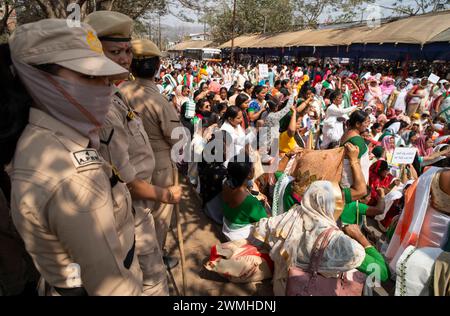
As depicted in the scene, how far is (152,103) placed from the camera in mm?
2182

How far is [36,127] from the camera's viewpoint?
94 cm

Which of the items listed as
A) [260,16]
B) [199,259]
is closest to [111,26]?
[199,259]

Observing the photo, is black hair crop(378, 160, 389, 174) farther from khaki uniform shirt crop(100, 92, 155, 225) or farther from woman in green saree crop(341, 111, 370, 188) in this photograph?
khaki uniform shirt crop(100, 92, 155, 225)

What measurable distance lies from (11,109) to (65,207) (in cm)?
35

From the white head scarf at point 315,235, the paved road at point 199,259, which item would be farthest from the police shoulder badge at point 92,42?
the paved road at point 199,259

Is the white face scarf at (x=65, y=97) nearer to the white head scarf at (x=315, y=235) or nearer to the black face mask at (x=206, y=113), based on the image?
the white head scarf at (x=315, y=235)

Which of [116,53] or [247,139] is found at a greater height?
[116,53]

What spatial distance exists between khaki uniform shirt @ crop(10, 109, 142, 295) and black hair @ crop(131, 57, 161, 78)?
1.34 m

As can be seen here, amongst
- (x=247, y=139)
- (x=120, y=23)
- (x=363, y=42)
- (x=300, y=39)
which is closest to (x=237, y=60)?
(x=300, y=39)

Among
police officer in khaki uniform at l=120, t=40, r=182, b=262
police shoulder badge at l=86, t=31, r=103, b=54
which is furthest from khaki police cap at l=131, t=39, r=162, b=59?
police shoulder badge at l=86, t=31, r=103, b=54

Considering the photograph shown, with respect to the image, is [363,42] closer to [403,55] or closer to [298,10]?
[403,55]

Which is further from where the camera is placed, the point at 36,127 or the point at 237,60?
the point at 237,60

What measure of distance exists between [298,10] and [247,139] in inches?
1605

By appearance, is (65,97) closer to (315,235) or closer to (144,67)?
(144,67)
